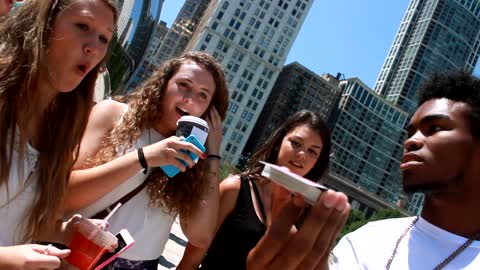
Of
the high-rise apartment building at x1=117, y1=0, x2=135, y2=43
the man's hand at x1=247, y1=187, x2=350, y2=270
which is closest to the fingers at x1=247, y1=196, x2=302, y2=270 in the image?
the man's hand at x1=247, y1=187, x2=350, y2=270

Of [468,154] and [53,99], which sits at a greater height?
[468,154]

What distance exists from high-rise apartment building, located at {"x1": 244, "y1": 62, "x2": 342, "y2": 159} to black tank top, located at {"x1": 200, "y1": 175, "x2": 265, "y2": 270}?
89.0 meters

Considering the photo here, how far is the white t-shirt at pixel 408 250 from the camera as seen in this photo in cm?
189

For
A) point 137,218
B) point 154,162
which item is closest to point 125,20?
point 137,218

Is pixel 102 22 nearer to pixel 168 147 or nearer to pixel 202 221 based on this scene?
pixel 168 147

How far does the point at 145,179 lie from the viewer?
243 centimetres

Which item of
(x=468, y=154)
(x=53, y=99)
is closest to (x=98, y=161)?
(x=53, y=99)

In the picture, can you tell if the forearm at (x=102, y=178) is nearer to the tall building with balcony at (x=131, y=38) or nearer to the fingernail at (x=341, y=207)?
the fingernail at (x=341, y=207)

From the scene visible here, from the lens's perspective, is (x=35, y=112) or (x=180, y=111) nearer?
(x=35, y=112)

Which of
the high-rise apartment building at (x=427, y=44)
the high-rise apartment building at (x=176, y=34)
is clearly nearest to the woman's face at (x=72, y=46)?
the high-rise apartment building at (x=176, y=34)

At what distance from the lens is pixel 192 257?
2.77m

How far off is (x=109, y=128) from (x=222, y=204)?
88 centimetres

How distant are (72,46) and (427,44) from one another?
13173cm

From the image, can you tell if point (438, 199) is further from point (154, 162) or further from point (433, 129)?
point (154, 162)
